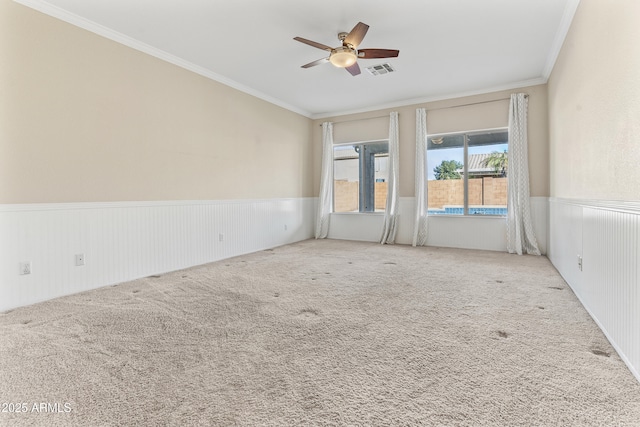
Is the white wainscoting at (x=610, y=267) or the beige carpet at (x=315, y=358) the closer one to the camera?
the beige carpet at (x=315, y=358)

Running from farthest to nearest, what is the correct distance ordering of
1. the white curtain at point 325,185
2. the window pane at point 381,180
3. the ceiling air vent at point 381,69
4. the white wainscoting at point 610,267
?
1. the white curtain at point 325,185
2. the window pane at point 381,180
3. the ceiling air vent at point 381,69
4. the white wainscoting at point 610,267

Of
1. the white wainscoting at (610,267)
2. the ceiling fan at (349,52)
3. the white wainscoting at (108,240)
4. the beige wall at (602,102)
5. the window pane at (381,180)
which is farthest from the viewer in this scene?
the window pane at (381,180)

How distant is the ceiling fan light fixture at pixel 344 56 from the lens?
321 centimetres

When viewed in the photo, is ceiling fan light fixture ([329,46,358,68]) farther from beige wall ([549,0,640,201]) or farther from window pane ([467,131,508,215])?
window pane ([467,131,508,215])

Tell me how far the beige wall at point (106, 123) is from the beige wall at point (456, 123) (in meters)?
2.25

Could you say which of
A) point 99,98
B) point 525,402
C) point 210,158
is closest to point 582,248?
point 525,402

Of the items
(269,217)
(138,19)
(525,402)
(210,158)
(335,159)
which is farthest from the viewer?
(335,159)

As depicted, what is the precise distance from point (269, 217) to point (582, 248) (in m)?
4.34

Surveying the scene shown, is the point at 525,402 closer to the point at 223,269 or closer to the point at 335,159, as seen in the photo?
the point at 223,269

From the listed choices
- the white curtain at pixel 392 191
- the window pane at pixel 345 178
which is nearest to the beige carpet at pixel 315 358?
the white curtain at pixel 392 191

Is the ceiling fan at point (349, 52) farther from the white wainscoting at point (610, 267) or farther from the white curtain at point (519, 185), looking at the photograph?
the white curtain at point (519, 185)

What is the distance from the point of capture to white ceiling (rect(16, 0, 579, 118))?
9.37ft

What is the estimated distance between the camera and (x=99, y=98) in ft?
10.5

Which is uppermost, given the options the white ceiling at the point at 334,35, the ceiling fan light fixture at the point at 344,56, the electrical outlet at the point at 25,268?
the white ceiling at the point at 334,35
